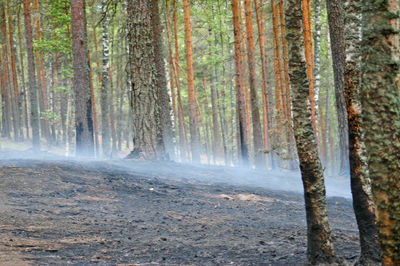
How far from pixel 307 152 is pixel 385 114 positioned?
1609mm

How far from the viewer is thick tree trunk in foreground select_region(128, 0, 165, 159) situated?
11.6 m

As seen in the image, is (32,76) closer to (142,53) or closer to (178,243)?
(142,53)

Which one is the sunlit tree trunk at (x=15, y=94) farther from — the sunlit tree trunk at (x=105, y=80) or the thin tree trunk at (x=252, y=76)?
the thin tree trunk at (x=252, y=76)

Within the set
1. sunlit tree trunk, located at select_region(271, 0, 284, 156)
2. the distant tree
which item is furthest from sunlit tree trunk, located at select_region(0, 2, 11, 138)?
the distant tree

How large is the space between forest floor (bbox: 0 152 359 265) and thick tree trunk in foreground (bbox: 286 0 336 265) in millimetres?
435

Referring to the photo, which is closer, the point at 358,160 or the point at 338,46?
the point at 358,160

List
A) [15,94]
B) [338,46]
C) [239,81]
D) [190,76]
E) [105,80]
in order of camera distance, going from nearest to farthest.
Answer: [338,46] → [239,81] → [105,80] → [190,76] → [15,94]

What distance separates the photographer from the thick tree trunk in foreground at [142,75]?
11586 millimetres

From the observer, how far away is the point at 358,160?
4.33 meters

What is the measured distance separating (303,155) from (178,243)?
7.47 feet

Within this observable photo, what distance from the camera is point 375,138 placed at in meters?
2.84

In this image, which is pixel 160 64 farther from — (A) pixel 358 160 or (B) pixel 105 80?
(A) pixel 358 160

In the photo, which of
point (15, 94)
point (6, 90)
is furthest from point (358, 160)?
point (6, 90)

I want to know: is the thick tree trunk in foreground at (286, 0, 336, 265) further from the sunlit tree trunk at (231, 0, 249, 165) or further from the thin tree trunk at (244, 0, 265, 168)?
the sunlit tree trunk at (231, 0, 249, 165)
